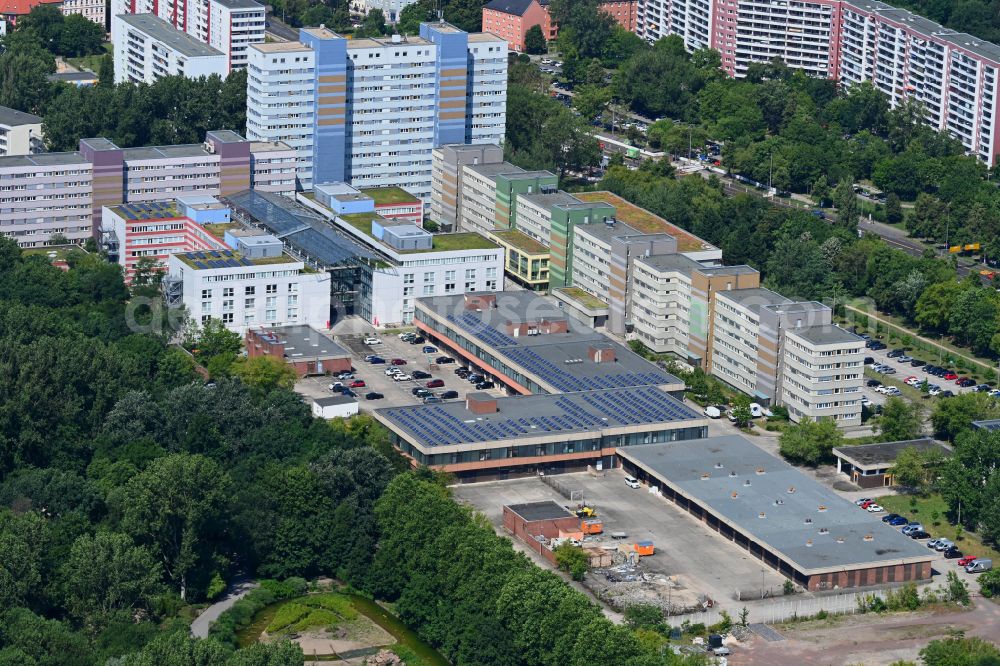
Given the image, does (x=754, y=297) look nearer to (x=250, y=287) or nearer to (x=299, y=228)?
(x=250, y=287)

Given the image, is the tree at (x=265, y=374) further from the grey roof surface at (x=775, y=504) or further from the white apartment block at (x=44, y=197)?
the white apartment block at (x=44, y=197)

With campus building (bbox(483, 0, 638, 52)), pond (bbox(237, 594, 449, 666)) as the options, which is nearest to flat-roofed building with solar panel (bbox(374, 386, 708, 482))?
pond (bbox(237, 594, 449, 666))

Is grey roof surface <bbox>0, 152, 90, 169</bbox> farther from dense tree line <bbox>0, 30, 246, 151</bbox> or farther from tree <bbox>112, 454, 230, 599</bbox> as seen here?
tree <bbox>112, 454, 230, 599</bbox>

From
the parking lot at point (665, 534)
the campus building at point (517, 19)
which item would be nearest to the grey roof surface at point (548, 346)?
the parking lot at point (665, 534)

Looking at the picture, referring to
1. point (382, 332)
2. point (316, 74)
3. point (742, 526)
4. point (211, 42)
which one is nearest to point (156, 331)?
point (382, 332)

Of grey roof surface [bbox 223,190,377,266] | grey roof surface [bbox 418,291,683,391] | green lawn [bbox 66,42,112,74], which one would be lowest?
grey roof surface [bbox 418,291,683,391]

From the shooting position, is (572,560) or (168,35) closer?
(572,560)

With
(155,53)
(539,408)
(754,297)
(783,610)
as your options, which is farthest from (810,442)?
(155,53)
